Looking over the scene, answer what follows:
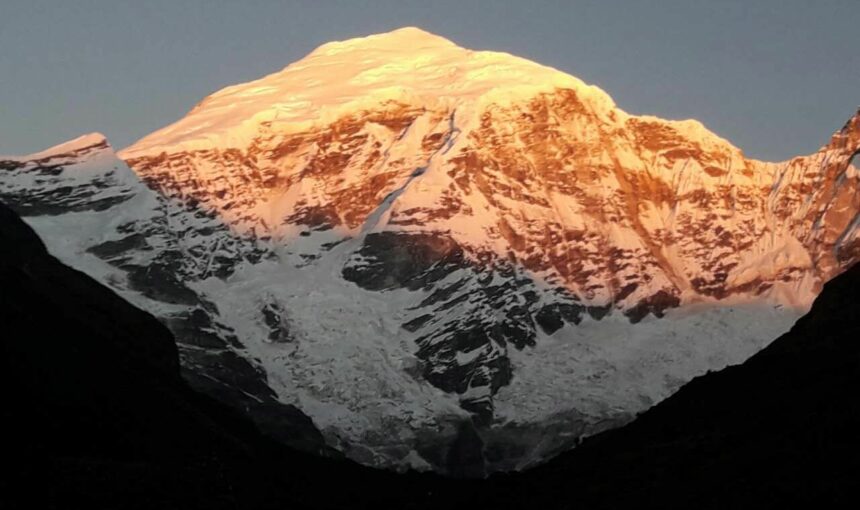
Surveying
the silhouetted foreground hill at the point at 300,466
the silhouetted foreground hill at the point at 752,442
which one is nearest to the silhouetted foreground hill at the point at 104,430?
the silhouetted foreground hill at the point at 300,466

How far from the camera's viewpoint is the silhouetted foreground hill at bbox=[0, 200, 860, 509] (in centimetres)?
12675

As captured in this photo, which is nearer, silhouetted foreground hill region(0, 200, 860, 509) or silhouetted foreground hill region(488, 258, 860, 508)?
silhouetted foreground hill region(0, 200, 860, 509)

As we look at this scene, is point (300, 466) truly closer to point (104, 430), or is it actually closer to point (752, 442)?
point (104, 430)

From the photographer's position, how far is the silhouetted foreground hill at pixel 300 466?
416 feet

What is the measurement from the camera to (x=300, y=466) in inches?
7731

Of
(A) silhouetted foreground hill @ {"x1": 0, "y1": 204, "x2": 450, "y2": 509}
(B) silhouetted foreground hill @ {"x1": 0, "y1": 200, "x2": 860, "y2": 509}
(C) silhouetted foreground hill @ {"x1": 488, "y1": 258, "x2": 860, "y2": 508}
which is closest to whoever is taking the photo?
(A) silhouetted foreground hill @ {"x1": 0, "y1": 204, "x2": 450, "y2": 509}

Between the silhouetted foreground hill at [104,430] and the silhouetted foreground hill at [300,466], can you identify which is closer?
the silhouetted foreground hill at [104,430]

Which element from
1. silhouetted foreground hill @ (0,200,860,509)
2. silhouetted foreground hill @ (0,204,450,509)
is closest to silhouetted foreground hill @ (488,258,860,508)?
silhouetted foreground hill @ (0,200,860,509)

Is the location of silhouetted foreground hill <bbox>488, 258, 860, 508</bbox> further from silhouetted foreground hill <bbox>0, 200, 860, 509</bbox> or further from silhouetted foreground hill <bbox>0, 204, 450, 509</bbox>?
silhouetted foreground hill <bbox>0, 204, 450, 509</bbox>

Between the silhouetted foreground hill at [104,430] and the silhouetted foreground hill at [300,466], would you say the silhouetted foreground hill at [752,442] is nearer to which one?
the silhouetted foreground hill at [300,466]

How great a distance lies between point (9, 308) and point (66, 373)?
17.4ft

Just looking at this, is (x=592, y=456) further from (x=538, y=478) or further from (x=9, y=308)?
(x=9, y=308)

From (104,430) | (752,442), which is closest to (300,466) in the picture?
(104,430)

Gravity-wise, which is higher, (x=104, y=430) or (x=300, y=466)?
(x=104, y=430)
